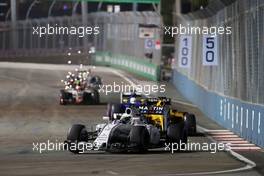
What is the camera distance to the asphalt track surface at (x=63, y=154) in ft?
64.1

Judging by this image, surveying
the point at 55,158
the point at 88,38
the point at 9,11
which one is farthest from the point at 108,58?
the point at 55,158

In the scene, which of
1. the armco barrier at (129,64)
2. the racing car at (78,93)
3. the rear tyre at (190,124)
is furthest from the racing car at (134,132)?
the armco barrier at (129,64)

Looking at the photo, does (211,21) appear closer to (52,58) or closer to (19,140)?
(19,140)

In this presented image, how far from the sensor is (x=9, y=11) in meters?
101

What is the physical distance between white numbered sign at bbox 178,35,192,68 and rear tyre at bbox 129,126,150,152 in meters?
21.7

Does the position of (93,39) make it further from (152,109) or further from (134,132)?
(134,132)

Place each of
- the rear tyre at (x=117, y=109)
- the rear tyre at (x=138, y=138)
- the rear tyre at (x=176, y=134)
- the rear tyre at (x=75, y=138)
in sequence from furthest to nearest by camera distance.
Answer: the rear tyre at (x=117, y=109), the rear tyre at (x=176, y=134), the rear tyre at (x=75, y=138), the rear tyre at (x=138, y=138)

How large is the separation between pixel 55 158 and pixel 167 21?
2607 inches

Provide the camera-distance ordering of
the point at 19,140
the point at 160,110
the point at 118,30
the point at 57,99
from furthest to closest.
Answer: the point at 118,30
the point at 57,99
the point at 19,140
the point at 160,110

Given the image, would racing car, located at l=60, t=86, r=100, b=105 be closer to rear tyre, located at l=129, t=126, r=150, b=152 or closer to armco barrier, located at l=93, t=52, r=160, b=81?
armco barrier, located at l=93, t=52, r=160, b=81

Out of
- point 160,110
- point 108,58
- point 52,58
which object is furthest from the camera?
point 52,58

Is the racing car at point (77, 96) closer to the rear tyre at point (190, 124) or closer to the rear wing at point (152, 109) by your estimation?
the rear tyre at point (190, 124)

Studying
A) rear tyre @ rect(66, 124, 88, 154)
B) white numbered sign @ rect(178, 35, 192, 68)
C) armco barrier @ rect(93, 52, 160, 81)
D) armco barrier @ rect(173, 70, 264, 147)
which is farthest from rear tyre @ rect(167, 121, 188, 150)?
armco barrier @ rect(93, 52, 160, 81)

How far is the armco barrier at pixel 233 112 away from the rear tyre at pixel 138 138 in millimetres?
3403
